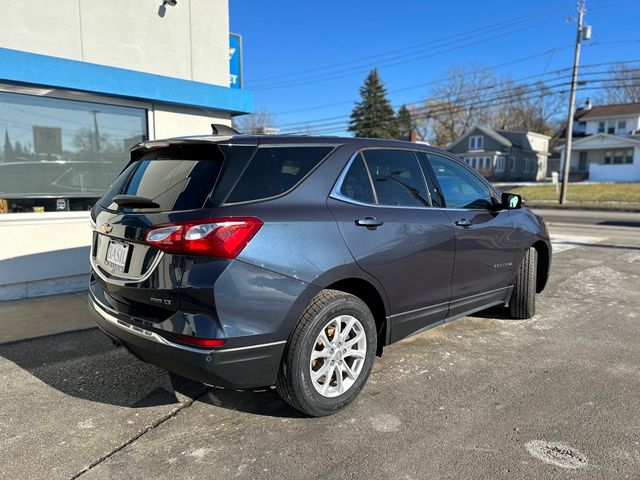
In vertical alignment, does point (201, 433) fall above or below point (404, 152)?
below

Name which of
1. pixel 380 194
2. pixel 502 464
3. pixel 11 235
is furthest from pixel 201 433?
pixel 11 235

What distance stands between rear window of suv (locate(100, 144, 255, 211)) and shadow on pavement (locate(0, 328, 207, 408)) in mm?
1349

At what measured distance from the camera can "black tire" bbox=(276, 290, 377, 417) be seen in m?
2.85

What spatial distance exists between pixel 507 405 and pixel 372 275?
50.8 inches

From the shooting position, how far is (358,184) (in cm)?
333

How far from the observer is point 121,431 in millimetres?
2971

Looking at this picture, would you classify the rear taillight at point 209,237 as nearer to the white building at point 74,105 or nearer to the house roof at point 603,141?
the white building at point 74,105

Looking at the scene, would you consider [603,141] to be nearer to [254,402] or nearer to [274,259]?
[254,402]

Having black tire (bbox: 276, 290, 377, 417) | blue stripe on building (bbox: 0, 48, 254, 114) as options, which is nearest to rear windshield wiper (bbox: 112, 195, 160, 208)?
black tire (bbox: 276, 290, 377, 417)

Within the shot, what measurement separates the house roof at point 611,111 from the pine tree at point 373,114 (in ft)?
70.4

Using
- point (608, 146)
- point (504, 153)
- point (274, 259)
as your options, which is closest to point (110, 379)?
point (274, 259)

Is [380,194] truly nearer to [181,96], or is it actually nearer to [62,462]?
[62,462]

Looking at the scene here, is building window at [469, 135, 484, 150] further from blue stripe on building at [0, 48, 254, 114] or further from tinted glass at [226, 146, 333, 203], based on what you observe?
tinted glass at [226, 146, 333, 203]

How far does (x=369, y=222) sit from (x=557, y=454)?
1.74 metres
